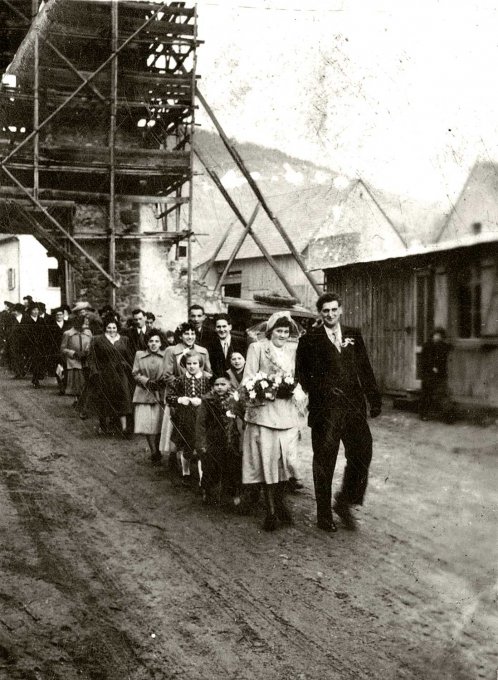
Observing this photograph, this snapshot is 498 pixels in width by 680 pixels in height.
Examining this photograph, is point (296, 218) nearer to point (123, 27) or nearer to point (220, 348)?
point (123, 27)

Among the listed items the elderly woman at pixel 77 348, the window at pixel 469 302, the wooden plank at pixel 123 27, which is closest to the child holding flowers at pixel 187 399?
the window at pixel 469 302

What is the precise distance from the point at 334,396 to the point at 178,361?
8.37ft

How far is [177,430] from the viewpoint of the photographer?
24.0 feet

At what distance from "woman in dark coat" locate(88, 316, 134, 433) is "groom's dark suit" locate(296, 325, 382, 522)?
518 cm

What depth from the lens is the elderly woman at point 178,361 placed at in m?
7.83

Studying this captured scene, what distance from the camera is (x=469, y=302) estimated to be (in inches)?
96.2

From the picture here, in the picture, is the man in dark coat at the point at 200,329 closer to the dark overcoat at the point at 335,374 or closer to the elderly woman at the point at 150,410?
the elderly woman at the point at 150,410

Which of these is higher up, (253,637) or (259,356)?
(259,356)

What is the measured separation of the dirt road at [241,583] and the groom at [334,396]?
503mm

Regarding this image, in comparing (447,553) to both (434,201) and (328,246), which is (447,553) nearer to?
(434,201)

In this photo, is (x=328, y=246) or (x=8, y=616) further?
(x=328, y=246)

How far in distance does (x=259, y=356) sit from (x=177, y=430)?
1.50m

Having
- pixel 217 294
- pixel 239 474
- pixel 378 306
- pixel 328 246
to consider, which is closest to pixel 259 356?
pixel 239 474

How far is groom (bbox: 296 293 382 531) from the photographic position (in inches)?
234
